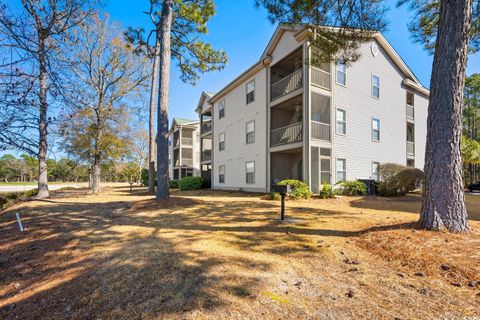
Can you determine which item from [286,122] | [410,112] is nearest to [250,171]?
[286,122]

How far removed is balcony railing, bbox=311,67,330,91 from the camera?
13110mm

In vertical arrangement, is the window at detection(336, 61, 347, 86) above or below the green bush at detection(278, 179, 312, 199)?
above

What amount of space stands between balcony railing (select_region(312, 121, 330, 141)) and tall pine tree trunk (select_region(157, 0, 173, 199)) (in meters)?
7.88

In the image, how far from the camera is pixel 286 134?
1437cm

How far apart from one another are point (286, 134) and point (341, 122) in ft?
11.3

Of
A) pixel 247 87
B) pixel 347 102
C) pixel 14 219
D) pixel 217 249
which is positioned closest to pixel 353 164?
pixel 347 102

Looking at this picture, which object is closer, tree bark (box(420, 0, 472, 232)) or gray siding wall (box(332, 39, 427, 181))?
tree bark (box(420, 0, 472, 232))

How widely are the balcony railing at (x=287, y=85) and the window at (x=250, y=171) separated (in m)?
4.85

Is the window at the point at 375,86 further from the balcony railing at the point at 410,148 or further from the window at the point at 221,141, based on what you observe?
the window at the point at 221,141

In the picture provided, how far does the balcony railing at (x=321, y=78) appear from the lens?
43.0ft

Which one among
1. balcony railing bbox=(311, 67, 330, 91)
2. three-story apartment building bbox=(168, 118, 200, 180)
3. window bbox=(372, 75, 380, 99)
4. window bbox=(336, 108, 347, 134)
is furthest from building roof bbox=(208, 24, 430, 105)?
three-story apartment building bbox=(168, 118, 200, 180)

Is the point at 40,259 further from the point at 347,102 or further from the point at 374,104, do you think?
the point at 374,104

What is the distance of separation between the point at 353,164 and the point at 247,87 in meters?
9.41

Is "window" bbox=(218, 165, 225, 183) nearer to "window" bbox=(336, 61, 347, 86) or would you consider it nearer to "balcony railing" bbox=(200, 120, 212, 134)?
"balcony railing" bbox=(200, 120, 212, 134)
